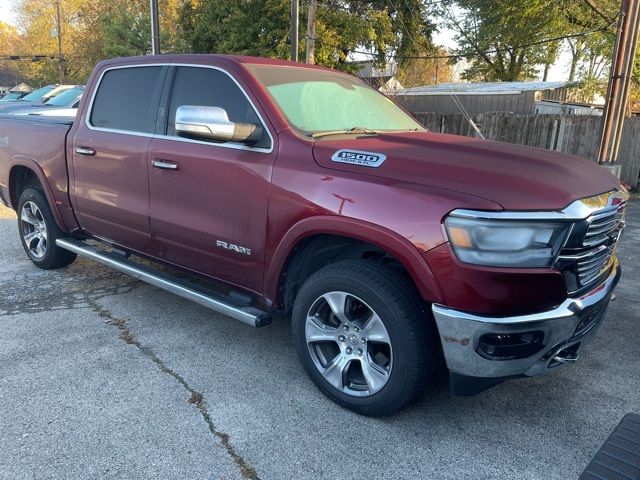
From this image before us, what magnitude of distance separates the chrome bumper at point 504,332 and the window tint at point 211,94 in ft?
5.19

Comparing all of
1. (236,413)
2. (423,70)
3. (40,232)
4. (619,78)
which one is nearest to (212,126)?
(236,413)

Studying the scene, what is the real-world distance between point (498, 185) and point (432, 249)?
0.44m

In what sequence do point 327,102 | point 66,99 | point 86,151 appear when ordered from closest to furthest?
point 327,102 → point 86,151 → point 66,99

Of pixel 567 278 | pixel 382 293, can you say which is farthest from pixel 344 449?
pixel 567 278

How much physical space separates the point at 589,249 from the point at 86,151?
12.8 ft

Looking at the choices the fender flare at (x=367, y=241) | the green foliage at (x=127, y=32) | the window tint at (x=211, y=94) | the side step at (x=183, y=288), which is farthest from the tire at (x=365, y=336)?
the green foliage at (x=127, y=32)

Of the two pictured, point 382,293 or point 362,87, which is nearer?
point 382,293

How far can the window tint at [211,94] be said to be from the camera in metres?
3.49

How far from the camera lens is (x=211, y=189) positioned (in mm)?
3521

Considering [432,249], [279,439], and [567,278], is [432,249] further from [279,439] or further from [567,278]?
[279,439]

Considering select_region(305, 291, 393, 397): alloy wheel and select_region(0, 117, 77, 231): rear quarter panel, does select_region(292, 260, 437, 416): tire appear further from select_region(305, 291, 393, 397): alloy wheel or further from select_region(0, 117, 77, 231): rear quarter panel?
select_region(0, 117, 77, 231): rear quarter panel

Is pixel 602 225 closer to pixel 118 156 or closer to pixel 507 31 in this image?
→ pixel 118 156

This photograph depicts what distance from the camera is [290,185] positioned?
3.11 meters

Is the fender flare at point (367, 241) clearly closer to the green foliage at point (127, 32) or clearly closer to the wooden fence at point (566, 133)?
the wooden fence at point (566, 133)
